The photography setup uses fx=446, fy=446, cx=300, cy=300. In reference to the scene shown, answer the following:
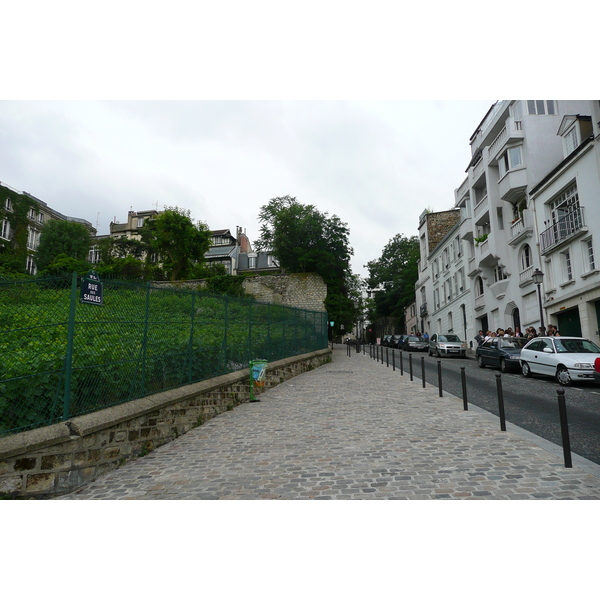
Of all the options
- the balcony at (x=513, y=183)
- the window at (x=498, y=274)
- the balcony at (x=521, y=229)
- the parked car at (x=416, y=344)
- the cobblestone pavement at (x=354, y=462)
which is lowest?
the cobblestone pavement at (x=354, y=462)

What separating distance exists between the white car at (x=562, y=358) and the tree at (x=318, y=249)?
776 inches

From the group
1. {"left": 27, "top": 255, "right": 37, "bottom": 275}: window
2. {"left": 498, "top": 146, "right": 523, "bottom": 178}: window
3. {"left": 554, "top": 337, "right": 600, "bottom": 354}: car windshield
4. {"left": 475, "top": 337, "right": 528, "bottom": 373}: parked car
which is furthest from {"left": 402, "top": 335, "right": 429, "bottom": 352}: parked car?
{"left": 27, "top": 255, "right": 37, "bottom": 275}: window

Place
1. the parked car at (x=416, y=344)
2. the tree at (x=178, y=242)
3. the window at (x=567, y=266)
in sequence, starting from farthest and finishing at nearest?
the tree at (x=178, y=242)
the parked car at (x=416, y=344)
the window at (x=567, y=266)

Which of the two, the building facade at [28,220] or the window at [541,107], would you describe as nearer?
the window at [541,107]

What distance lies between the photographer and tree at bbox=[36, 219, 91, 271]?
50406mm

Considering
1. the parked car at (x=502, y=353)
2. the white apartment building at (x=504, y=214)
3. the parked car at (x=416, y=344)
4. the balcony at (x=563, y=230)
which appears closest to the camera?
the parked car at (x=502, y=353)

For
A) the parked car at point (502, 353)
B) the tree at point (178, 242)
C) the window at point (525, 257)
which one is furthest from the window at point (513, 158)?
the tree at point (178, 242)

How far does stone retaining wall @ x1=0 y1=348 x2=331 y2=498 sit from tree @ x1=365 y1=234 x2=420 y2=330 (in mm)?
50206

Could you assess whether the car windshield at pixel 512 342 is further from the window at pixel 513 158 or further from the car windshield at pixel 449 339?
the window at pixel 513 158

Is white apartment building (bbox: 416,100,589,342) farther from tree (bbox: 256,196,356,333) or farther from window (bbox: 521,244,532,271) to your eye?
tree (bbox: 256,196,356,333)

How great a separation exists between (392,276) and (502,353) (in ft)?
132

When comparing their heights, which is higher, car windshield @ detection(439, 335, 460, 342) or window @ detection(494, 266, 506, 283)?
window @ detection(494, 266, 506, 283)

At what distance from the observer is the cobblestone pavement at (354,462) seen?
468 centimetres

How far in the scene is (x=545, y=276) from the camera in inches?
902
